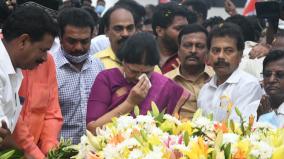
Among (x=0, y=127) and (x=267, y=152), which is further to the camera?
(x=0, y=127)

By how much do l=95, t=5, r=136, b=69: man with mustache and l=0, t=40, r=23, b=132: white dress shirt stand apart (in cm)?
161

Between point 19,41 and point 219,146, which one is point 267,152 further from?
point 19,41

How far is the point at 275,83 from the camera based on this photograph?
15.0 feet

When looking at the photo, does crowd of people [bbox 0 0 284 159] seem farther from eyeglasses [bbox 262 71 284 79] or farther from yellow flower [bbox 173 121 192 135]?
yellow flower [bbox 173 121 192 135]

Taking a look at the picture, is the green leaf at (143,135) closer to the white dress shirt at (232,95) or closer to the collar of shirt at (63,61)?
the white dress shirt at (232,95)

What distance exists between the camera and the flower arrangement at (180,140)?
272cm

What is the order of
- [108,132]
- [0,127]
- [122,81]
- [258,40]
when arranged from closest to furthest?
[108,132] → [0,127] → [122,81] → [258,40]

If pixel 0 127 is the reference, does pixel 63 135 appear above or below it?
below

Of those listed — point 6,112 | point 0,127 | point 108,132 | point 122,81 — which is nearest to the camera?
point 108,132

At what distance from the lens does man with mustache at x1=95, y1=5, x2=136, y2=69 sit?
215 inches

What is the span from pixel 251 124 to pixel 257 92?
137 centimetres

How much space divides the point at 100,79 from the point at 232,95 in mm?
836

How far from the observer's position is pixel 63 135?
4.84 metres

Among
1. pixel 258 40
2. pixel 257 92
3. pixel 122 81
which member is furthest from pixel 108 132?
pixel 258 40
